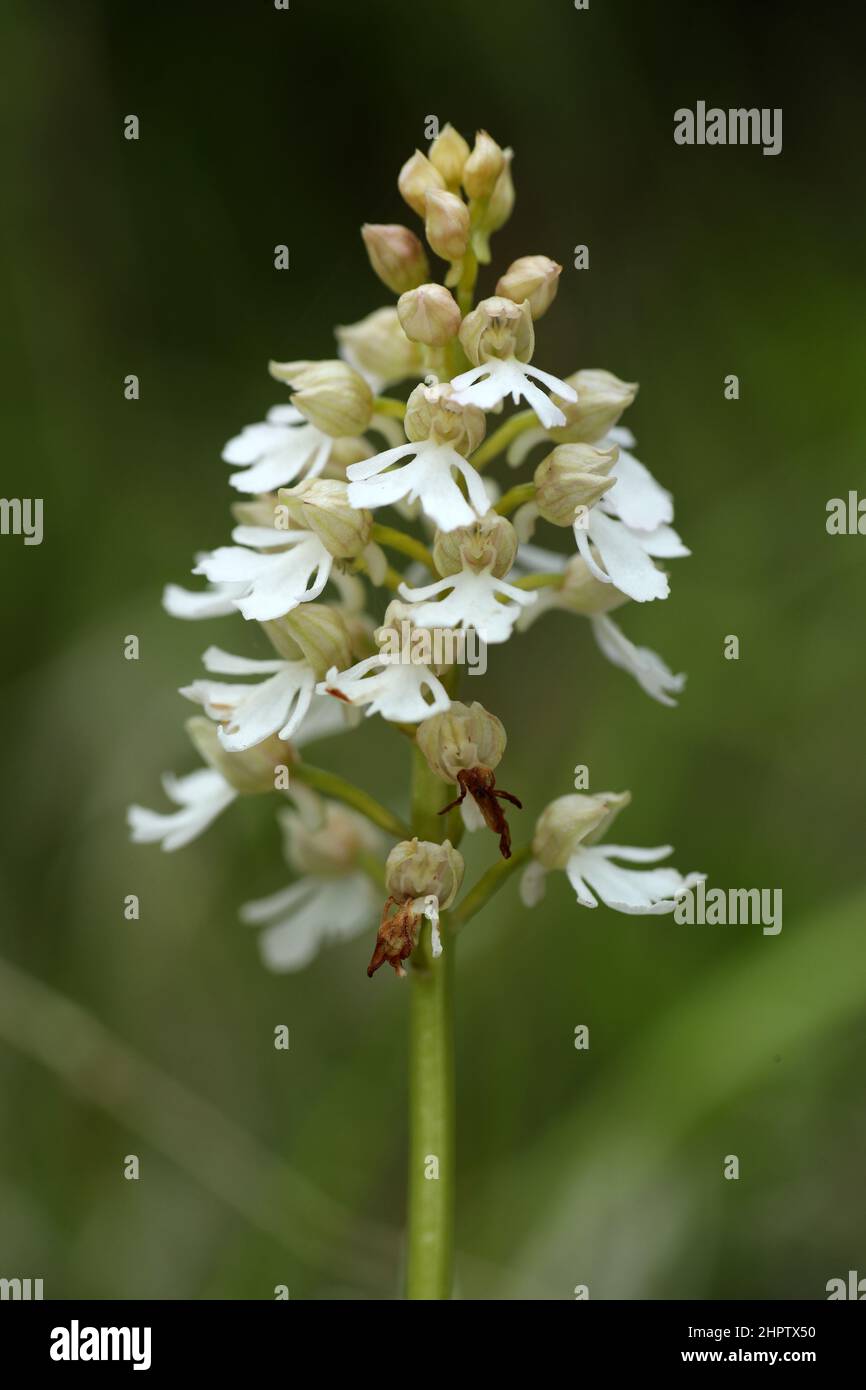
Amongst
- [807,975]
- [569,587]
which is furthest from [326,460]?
→ [807,975]

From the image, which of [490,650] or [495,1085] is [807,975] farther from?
[490,650]

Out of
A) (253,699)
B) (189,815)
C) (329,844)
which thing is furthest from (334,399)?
(329,844)

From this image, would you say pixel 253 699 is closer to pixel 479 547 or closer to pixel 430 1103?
pixel 479 547

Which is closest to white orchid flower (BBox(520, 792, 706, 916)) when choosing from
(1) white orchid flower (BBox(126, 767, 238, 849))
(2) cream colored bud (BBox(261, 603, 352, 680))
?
(2) cream colored bud (BBox(261, 603, 352, 680))

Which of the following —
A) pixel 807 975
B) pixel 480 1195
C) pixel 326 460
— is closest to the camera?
pixel 326 460

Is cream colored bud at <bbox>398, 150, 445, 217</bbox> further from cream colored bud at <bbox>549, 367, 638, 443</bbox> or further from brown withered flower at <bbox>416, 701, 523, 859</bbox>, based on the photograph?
brown withered flower at <bbox>416, 701, 523, 859</bbox>
